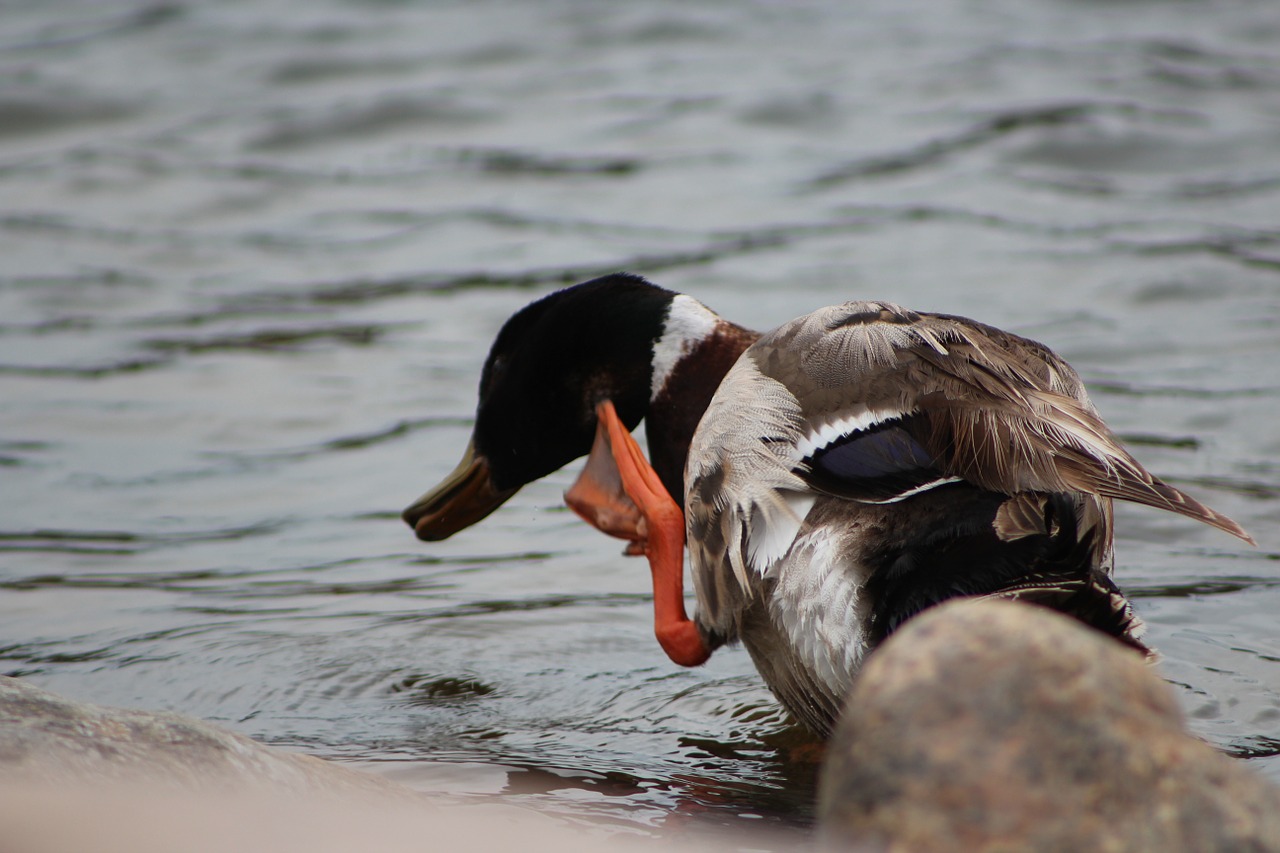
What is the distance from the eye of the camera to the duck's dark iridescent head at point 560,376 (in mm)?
3902

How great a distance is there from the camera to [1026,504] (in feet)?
9.23

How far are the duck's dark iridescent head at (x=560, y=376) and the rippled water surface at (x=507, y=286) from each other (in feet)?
1.77

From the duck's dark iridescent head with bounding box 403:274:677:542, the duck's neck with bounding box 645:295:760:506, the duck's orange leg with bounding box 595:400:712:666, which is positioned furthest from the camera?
the duck's dark iridescent head with bounding box 403:274:677:542

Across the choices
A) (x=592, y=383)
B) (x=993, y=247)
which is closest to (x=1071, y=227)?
(x=993, y=247)

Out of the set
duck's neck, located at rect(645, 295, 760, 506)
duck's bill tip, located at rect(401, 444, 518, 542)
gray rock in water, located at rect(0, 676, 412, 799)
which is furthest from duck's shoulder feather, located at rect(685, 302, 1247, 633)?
duck's bill tip, located at rect(401, 444, 518, 542)

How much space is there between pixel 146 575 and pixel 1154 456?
361 cm

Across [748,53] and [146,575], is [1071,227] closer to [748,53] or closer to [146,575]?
[748,53]

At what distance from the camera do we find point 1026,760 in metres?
1.71

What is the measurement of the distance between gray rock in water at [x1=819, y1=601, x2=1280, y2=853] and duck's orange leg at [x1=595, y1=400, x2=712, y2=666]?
5.47 ft

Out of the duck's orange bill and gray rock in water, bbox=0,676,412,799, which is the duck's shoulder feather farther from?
gray rock in water, bbox=0,676,412,799

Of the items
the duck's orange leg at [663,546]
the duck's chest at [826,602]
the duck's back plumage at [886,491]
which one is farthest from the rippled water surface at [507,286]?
the duck's back plumage at [886,491]

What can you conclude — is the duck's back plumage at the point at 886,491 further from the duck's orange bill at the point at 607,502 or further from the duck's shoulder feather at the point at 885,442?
the duck's orange bill at the point at 607,502

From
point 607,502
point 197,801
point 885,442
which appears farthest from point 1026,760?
point 607,502

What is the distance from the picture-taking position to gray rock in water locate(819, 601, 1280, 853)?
169cm
